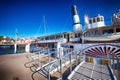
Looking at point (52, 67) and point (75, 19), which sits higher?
point (75, 19)

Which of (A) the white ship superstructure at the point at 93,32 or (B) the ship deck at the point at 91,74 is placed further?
(A) the white ship superstructure at the point at 93,32

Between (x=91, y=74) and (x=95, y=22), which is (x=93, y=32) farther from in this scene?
(x=91, y=74)

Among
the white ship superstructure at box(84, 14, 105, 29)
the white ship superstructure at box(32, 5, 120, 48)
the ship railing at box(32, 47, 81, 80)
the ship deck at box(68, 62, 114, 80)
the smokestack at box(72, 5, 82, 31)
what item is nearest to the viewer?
the ship railing at box(32, 47, 81, 80)

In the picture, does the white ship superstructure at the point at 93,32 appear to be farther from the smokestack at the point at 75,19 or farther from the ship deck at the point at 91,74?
the ship deck at the point at 91,74

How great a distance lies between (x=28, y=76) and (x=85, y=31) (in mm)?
8140

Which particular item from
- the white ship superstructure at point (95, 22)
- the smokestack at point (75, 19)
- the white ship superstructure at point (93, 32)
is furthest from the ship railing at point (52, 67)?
the smokestack at point (75, 19)

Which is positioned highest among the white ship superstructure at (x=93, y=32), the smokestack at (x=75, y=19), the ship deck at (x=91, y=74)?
the smokestack at (x=75, y=19)

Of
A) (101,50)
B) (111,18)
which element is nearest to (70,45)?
(101,50)

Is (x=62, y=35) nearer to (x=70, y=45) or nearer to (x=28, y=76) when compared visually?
(x=70, y=45)

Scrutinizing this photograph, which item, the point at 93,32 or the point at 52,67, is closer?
the point at 52,67

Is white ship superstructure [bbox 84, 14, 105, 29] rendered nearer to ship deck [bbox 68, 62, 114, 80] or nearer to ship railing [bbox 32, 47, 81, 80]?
ship railing [bbox 32, 47, 81, 80]

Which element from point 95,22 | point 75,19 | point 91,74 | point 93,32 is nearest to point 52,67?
point 91,74

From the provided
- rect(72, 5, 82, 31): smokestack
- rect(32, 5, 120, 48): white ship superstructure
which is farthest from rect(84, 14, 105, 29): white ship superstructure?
rect(72, 5, 82, 31): smokestack

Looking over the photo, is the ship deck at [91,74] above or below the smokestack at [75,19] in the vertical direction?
below
